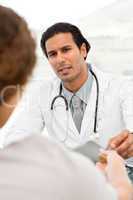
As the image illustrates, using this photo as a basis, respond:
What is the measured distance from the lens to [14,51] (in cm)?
53

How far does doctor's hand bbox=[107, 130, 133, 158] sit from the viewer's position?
1.22 metres

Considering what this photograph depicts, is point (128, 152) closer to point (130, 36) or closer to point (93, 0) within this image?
point (130, 36)

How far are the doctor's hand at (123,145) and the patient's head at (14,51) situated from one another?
2.37 ft

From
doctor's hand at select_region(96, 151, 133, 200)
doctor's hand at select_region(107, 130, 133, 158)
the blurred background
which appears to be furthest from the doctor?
doctor's hand at select_region(96, 151, 133, 200)

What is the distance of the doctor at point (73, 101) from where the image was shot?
157 centimetres

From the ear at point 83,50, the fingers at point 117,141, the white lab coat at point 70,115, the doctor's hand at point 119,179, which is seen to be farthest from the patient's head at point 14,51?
the ear at point 83,50

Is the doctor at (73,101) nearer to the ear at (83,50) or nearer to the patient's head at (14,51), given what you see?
the ear at (83,50)

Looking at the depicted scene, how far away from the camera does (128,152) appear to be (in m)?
1.27

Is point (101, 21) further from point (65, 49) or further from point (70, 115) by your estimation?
point (70, 115)

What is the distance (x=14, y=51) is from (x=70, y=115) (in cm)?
109

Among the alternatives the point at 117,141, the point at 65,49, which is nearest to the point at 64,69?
the point at 65,49

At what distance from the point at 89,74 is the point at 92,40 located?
641mm

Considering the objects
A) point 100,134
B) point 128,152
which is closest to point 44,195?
point 128,152

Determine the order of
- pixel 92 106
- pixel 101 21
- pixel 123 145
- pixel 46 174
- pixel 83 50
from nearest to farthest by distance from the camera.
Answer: pixel 46 174, pixel 123 145, pixel 92 106, pixel 83 50, pixel 101 21
